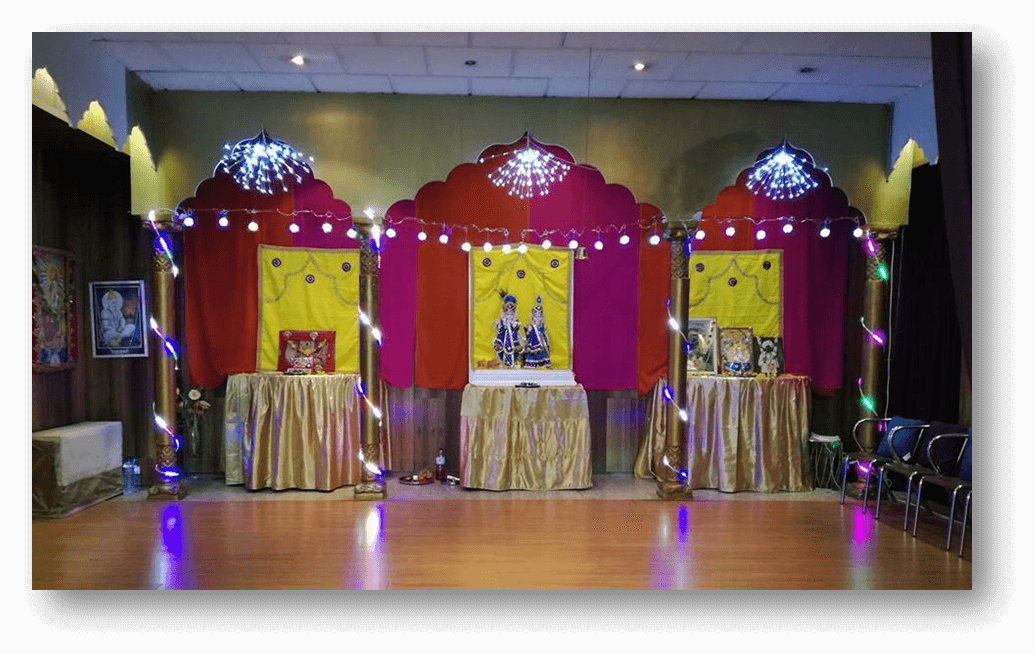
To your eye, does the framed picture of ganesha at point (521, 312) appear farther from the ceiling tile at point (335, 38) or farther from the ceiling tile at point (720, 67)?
the ceiling tile at point (335, 38)

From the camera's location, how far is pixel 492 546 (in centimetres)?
480

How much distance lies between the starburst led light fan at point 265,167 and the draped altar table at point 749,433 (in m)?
4.23

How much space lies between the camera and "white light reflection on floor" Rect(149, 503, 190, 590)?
4.11 meters

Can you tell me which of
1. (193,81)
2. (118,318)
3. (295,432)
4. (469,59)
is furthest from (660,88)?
(118,318)

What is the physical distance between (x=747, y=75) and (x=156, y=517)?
5879mm

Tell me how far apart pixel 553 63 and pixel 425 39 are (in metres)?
1.03

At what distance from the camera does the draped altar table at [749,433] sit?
21.4 ft

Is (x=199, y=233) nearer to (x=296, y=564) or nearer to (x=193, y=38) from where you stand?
(x=193, y=38)

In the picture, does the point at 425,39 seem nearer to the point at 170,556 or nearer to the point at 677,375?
the point at 677,375

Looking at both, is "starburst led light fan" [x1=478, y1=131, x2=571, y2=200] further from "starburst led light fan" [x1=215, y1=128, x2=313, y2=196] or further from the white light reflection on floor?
the white light reflection on floor

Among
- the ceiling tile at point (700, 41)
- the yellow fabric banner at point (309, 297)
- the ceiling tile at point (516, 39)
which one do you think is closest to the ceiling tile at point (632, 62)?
the ceiling tile at point (700, 41)

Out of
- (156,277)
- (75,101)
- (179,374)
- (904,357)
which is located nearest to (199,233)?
(156,277)

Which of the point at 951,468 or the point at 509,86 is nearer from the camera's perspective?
the point at 951,468

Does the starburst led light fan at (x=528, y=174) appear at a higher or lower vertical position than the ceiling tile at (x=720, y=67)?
lower
